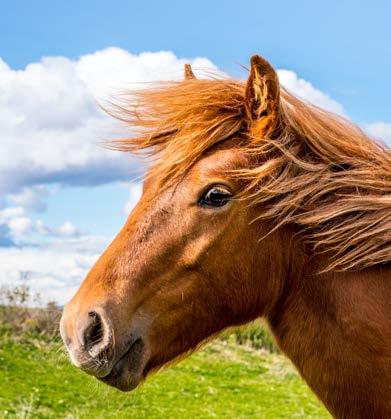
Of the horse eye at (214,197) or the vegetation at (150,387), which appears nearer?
the horse eye at (214,197)

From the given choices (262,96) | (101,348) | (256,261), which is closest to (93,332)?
(101,348)

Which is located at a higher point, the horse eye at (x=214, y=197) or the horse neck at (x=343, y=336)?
the horse eye at (x=214, y=197)

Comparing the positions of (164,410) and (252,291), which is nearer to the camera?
(252,291)

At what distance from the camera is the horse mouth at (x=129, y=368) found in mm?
2924

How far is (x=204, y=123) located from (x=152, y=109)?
0.40 m

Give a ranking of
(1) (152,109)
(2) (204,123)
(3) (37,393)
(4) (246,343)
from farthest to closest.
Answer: (4) (246,343) < (3) (37,393) < (1) (152,109) < (2) (204,123)

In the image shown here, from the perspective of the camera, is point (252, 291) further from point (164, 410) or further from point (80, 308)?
point (164, 410)

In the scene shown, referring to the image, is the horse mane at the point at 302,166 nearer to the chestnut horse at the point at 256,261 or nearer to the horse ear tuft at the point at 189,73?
the chestnut horse at the point at 256,261

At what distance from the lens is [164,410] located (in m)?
10.9

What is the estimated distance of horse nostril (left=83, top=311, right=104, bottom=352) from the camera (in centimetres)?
282

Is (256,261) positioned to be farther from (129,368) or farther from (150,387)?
(150,387)

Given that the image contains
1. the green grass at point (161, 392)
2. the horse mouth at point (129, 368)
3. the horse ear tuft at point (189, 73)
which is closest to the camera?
the horse mouth at point (129, 368)

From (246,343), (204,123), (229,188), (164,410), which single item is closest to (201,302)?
(229,188)

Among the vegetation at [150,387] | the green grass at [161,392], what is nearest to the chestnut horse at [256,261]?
the vegetation at [150,387]
